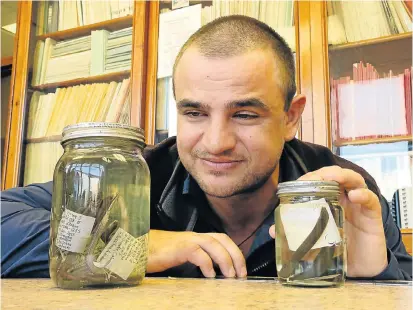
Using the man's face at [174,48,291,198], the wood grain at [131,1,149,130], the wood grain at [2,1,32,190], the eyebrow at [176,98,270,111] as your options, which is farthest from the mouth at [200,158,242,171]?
the wood grain at [2,1,32,190]

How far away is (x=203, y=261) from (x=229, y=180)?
30 centimetres

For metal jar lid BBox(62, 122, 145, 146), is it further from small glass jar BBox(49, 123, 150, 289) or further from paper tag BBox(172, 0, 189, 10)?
paper tag BBox(172, 0, 189, 10)

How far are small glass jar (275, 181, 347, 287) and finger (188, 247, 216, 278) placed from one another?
13 centimetres

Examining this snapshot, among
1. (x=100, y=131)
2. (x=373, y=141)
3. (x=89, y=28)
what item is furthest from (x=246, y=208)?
(x=89, y=28)

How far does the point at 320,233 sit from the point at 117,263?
23 cm

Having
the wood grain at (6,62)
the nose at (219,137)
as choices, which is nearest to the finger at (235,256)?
the nose at (219,137)

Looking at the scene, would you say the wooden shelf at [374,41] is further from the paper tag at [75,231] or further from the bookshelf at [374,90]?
the paper tag at [75,231]

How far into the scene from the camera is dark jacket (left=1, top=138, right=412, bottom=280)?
0.71 metres

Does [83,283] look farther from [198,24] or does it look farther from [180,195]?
[198,24]

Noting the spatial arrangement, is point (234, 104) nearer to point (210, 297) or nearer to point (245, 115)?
point (245, 115)

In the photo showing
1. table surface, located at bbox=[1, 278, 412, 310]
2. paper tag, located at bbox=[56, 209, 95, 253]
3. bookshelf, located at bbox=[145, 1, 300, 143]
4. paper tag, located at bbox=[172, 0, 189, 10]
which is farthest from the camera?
paper tag, located at bbox=[172, 0, 189, 10]

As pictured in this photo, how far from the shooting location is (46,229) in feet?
2.38

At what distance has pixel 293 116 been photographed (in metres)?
1.12

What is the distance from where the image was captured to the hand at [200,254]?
0.66 meters
